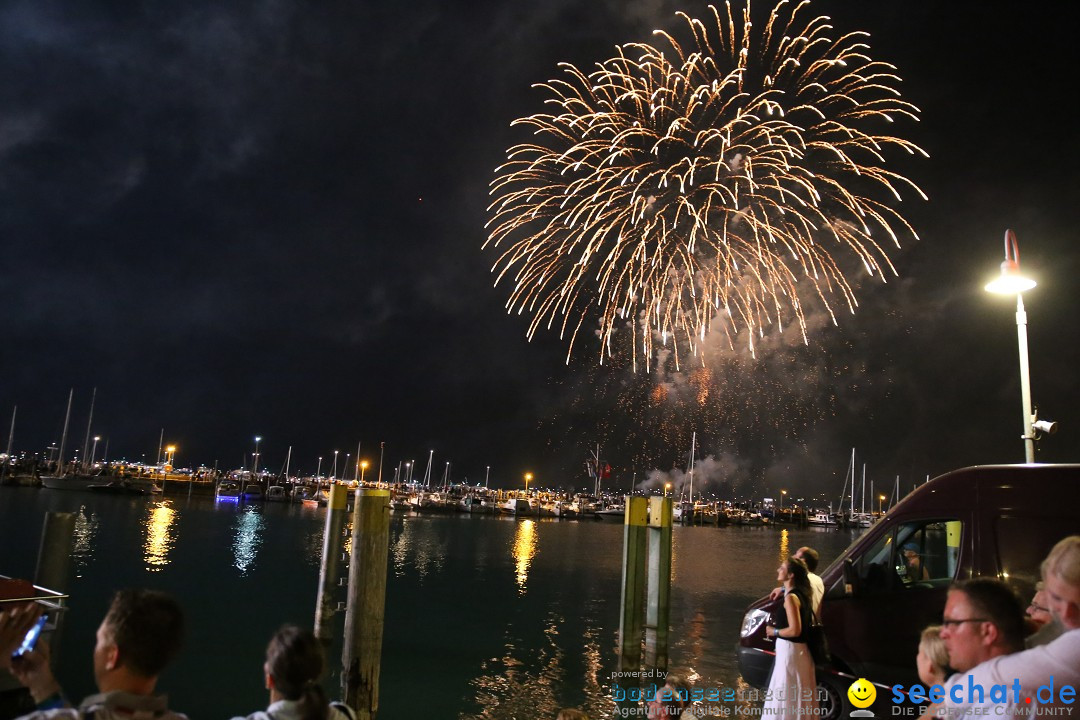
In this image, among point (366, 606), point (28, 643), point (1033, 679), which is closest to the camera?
point (1033, 679)

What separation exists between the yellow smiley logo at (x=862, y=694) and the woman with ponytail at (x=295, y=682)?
18.7ft

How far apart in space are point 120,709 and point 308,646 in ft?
3.57

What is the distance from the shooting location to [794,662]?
241 inches

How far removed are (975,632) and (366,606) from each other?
9.62 meters

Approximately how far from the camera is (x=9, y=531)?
38.1 meters

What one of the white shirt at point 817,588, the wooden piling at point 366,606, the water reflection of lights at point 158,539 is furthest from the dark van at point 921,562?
the water reflection of lights at point 158,539

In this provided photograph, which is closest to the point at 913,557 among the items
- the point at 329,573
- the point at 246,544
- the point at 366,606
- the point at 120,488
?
the point at 366,606

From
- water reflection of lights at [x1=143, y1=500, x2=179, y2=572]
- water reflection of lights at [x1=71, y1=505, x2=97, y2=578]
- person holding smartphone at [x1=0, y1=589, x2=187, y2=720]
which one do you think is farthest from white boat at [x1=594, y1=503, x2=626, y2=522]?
person holding smartphone at [x1=0, y1=589, x2=187, y2=720]

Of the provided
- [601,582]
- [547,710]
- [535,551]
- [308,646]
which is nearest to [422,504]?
[535,551]

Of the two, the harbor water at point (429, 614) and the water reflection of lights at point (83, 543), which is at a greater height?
the harbor water at point (429, 614)

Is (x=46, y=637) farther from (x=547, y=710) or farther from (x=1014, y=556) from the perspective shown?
(x=1014, y=556)

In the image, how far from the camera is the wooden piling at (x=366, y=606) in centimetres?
A: 1084

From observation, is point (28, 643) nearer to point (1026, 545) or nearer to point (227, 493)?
point (1026, 545)

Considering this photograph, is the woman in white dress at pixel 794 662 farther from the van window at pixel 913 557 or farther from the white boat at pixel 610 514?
the white boat at pixel 610 514
